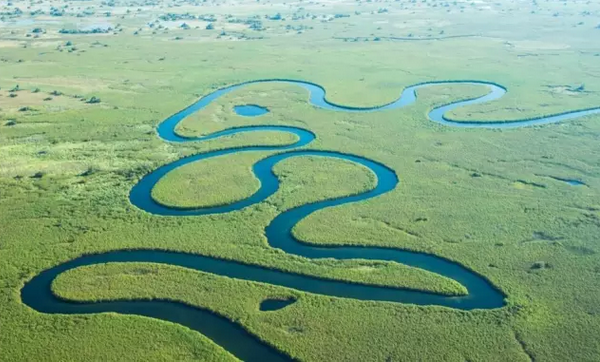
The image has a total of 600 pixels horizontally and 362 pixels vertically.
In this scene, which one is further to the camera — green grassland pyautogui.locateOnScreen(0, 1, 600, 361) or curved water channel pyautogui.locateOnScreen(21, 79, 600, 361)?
curved water channel pyautogui.locateOnScreen(21, 79, 600, 361)

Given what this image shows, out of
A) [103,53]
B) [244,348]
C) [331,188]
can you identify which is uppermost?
[103,53]

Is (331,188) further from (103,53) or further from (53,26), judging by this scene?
(53,26)

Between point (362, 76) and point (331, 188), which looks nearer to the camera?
point (331, 188)

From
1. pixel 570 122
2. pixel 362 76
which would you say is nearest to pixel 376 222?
pixel 570 122

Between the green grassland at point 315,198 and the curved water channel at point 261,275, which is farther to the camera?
the curved water channel at point 261,275

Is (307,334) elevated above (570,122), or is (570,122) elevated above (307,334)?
(570,122)

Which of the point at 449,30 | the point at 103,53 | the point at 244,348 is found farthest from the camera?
the point at 449,30

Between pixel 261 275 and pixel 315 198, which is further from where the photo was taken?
pixel 315 198

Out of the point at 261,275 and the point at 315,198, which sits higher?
the point at 315,198
